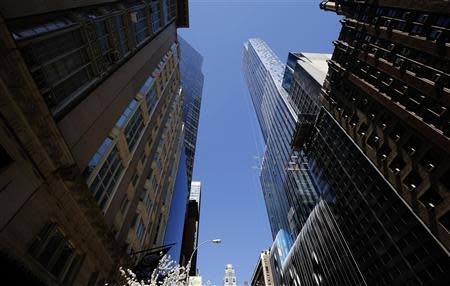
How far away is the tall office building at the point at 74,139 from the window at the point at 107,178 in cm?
8

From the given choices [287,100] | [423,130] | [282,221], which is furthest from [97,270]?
[287,100]

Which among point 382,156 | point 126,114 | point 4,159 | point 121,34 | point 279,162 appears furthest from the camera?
point 279,162

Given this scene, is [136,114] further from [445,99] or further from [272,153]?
[272,153]

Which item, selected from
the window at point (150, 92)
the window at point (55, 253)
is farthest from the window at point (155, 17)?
the window at point (55, 253)

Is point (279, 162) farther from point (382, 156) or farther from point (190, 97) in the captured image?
point (382, 156)

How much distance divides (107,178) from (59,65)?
368 inches

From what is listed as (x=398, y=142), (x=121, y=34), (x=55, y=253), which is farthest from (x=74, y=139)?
(x=398, y=142)

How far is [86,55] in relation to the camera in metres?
19.1

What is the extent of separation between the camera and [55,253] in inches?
538

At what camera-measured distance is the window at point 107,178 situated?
63.0ft

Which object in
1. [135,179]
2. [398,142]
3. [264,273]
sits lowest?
[135,179]

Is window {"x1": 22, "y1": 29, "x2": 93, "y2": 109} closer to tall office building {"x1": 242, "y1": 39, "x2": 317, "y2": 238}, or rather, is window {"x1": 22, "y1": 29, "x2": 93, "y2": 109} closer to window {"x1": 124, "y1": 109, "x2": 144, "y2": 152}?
window {"x1": 124, "y1": 109, "x2": 144, "y2": 152}

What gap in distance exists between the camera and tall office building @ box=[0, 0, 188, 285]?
35.4 ft

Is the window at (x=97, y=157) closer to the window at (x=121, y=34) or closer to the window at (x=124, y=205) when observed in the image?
the window at (x=124, y=205)
